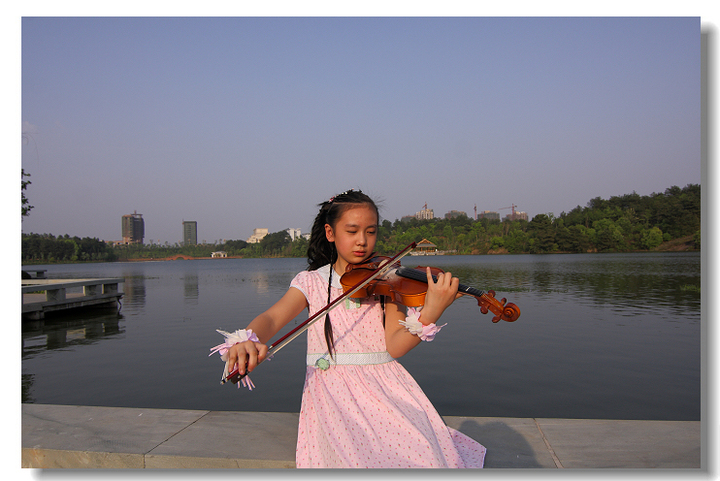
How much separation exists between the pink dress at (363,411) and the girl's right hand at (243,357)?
50 centimetres

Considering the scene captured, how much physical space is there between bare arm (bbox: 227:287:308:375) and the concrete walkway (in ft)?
2.31

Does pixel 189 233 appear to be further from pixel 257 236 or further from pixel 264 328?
pixel 264 328

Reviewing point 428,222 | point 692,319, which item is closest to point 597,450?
point 692,319

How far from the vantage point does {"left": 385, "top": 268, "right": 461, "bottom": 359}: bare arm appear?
200 cm

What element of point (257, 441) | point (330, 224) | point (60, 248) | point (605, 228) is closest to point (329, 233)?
point (330, 224)

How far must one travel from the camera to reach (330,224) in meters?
2.46

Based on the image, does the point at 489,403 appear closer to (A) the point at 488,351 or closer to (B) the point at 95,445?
(A) the point at 488,351

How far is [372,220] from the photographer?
2.37 m

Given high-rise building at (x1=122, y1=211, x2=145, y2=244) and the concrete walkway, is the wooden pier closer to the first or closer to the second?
the concrete walkway

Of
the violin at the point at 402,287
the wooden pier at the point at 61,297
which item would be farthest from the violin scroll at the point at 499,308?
the wooden pier at the point at 61,297

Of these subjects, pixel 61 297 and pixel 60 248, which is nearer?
pixel 61 297

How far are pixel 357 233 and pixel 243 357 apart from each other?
91 cm

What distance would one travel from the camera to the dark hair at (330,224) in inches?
92.7

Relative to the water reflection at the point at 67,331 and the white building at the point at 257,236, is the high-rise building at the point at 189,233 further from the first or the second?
the water reflection at the point at 67,331
